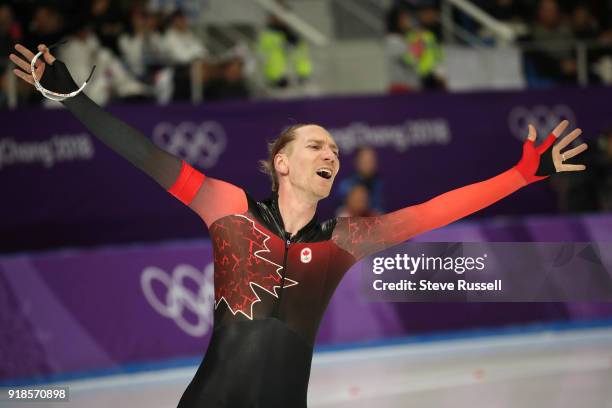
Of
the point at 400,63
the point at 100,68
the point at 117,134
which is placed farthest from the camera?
the point at 400,63

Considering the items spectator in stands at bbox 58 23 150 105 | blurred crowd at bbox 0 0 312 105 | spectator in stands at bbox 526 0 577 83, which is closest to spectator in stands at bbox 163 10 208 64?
blurred crowd at bbox 0 0 312 105

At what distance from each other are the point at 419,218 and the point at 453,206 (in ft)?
0.47

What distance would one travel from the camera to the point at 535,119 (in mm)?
12617

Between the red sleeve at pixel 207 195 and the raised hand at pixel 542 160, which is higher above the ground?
the raised hand at pixel 542 160

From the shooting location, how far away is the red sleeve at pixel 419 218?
13.1 ft

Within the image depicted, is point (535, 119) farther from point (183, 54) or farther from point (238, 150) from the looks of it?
point (183, 54)

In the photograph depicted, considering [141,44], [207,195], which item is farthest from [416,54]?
[207,195]

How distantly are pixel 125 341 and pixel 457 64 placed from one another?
5.85 metres

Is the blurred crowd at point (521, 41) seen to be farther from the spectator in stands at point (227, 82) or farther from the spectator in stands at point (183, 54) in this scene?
the spectator in stands at point (183, 54)

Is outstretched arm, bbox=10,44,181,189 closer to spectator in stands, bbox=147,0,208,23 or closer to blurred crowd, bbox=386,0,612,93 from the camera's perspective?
spectator in stands, bbox=147,0,208,23

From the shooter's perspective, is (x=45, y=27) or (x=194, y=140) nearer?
(x=45, y=27)

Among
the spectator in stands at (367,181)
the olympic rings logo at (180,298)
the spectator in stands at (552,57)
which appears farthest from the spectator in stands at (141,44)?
the spectator in stands at (552,57)

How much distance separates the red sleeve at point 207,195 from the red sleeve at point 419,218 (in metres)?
0.43

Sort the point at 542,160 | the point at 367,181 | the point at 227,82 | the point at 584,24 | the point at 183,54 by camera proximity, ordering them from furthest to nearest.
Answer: the point at 584,24 < the point at 183,54 < the point at 227,82 < the point at 367,181 < the point at 542,160
